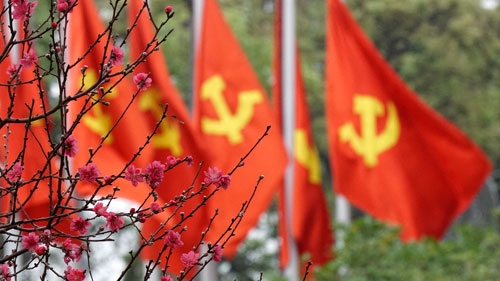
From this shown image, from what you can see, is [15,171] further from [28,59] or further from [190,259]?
[190,259]

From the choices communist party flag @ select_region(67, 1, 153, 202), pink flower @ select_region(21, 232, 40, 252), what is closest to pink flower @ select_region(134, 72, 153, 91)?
pink flower @ select_region(21, 232, 40, 252)

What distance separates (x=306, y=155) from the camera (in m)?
15.5

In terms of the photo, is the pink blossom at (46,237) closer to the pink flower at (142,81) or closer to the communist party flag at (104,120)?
the pink flower at (142,81)

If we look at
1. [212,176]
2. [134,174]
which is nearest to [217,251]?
[212,176]

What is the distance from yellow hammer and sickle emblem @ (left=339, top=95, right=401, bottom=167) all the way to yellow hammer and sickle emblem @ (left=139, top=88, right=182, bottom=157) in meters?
2.99

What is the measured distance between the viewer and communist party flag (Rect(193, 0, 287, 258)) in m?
13.0

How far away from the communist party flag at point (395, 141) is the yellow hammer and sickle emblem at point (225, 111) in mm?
1727

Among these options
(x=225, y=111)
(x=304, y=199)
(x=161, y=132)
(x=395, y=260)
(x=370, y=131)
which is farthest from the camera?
(x=370, y=131)

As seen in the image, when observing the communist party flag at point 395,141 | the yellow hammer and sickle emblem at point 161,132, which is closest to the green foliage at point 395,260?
the communist party flag at point 395,141

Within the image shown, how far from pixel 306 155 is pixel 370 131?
71cm

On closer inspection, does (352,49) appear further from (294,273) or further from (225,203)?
(225,203)

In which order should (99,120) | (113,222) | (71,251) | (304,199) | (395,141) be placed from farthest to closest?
(395,141) < (304,199) < (99,120) < (71,251) < (113,222)

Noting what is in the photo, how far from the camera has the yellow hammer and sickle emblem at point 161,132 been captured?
12195 millimetres

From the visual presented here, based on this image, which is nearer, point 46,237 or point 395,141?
point 46,237
